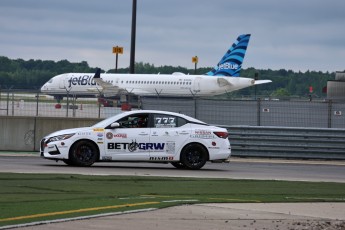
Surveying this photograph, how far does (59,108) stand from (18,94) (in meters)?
2.22

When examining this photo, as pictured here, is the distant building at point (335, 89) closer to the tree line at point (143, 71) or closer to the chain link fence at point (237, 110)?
the chain link fence at point (237, 110)

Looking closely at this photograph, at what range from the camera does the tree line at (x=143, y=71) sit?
87.6 metres

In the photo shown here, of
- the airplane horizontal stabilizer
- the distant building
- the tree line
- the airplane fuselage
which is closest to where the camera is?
the distant building

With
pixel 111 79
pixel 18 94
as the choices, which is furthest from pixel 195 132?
pixel 111 79

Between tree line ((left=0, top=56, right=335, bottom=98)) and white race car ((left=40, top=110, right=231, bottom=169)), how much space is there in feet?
179

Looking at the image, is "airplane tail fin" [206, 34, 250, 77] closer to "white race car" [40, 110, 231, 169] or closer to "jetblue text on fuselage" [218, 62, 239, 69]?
"jetblue text on fuselage" [218, 62, 239, 69]

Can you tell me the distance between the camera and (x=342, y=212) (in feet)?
42.3

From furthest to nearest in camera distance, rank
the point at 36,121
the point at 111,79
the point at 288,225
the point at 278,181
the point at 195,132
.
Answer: the point at 111,79 < the point at 36,121 < the point at 195,132 < the point at 278,181 < the point at 288,225

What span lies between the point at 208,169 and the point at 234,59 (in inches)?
1598

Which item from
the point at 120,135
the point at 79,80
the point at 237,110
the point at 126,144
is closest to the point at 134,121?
the point at 120,135

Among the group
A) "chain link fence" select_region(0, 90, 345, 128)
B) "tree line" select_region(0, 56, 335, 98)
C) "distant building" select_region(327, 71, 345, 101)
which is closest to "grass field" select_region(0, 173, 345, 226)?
"chain link fence" select_region(0, 90, 345, 128)

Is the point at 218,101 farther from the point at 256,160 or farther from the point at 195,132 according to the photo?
the point at 195,132

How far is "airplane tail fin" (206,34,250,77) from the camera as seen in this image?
6217 cm

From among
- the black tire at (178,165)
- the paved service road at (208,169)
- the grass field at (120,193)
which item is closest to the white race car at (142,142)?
the paved service road at (208,169)
